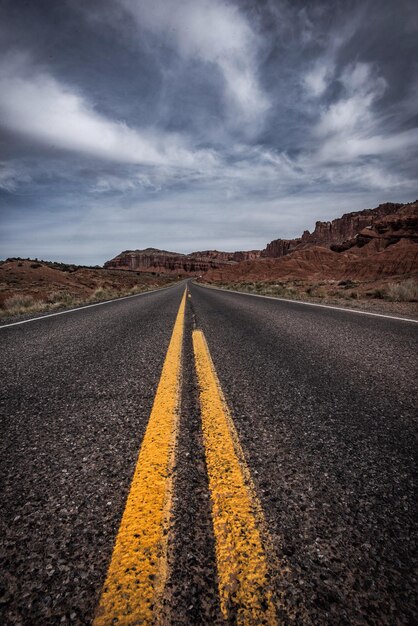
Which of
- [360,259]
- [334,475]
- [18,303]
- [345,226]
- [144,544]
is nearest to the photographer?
[144,544]

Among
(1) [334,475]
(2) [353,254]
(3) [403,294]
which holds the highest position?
(2) [353,254]

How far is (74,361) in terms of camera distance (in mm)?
3072

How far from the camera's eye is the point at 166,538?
93 cm

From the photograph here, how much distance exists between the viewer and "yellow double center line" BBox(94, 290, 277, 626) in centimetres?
72

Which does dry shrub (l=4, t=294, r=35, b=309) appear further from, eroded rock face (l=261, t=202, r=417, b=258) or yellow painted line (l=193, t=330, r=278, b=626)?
eroded rock face (l=261, t=202, r=417, b=258)

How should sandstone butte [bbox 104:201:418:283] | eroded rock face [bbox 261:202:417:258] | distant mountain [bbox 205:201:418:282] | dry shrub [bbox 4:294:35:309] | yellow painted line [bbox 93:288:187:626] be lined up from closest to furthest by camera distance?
yellow painted line [bbox 93:288:187:626]
dry shrub [bbox 4:294:35:309]
distant mountain [bbox 205:201:418:282]
sandstone butte [bbox 104:201:418:283]
eroded rock face [bbox 261:202:417:258]

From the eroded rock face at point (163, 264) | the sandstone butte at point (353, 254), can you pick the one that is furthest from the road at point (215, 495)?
the eroded rock face at point (163, 264)

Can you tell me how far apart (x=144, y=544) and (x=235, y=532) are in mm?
294

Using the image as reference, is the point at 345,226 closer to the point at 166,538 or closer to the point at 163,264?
the point at 163,264

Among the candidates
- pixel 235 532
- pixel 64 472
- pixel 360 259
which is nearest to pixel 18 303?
pixel 64 472

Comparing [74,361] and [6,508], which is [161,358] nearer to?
[74,361]

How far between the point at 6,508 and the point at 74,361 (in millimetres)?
2114

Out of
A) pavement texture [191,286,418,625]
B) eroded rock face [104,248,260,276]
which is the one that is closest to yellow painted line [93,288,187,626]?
pavement texture [191,286,418,625]

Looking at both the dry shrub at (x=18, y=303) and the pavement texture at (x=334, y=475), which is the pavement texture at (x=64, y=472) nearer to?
the pavement texture at (x=334, y=475)
